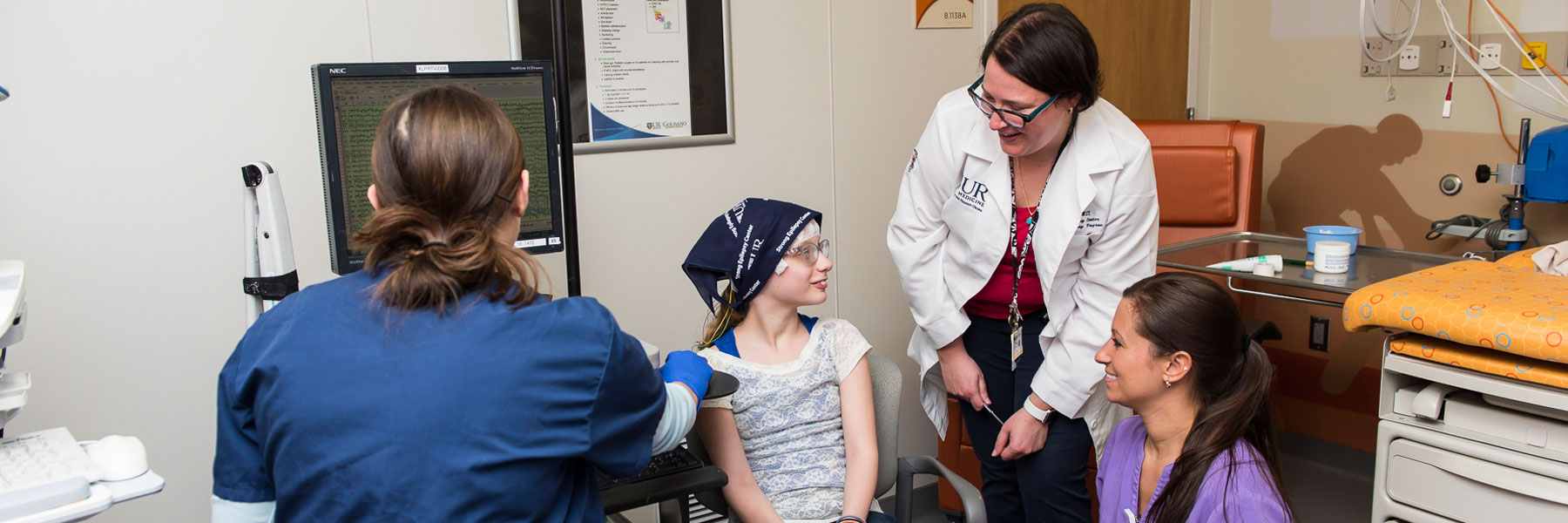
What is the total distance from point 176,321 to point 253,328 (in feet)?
3.26

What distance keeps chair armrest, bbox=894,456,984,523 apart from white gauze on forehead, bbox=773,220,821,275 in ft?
1.41

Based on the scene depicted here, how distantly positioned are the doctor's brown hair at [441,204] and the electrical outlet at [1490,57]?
119 inches

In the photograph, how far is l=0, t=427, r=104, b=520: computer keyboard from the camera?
120 cm

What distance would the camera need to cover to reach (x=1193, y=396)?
1690 mm

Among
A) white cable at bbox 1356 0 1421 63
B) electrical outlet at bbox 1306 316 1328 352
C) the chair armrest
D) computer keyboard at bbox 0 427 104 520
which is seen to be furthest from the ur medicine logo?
electrical outlet at bbox 1306 316 1328 352

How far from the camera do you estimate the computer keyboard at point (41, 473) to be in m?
1.20

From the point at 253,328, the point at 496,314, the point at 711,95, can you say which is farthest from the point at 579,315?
the point at 711,95

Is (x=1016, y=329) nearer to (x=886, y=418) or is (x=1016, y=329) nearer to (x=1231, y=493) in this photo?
(x=886, y=418)

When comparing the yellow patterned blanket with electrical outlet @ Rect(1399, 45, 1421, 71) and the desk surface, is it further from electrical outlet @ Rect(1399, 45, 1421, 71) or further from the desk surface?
electrical outlet @ Rect(1399, 45, 1421, 71)

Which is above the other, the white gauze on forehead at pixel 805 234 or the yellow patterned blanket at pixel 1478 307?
the white gauze on forehead at pixel 805 234

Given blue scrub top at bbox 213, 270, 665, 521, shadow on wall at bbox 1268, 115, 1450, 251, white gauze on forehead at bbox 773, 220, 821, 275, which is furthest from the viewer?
shadow on wall at bbox 1268, 115, 1450, 251

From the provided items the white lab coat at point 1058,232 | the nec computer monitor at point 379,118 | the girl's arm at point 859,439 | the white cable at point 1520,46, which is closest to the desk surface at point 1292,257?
the white lab coat at point 1058,232

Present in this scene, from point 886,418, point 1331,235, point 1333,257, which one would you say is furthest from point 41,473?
point 1331,235

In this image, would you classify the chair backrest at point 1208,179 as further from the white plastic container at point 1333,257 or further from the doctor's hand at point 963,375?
the doctor's hand at point 963,375
